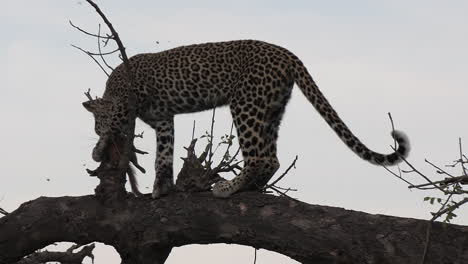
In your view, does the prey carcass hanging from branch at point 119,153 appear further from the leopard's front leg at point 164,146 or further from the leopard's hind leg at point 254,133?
the leopard's hind leg at point 254,133

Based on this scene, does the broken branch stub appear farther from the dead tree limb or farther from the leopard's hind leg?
the dead tree limb

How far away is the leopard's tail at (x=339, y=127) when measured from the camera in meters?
7.80

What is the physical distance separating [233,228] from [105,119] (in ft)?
8.27

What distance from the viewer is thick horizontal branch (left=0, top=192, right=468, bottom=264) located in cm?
774

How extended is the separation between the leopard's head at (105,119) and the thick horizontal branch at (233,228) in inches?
27.1

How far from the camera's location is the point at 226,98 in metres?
9.17

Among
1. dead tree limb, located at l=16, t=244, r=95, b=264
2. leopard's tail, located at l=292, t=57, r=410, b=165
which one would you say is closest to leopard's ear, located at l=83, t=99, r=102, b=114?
dead tree limb, located at l=16, t=244, r=95, b=264

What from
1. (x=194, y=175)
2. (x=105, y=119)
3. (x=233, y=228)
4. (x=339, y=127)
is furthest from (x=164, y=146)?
(x=339, y=127)

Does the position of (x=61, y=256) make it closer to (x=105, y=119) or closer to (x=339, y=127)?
(x=105, y=119)

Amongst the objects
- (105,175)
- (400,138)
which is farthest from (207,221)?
(400,138)

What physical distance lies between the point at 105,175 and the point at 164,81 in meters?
1.38

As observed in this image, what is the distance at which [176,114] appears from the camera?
32.6ft

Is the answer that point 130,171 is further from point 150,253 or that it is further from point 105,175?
point 150,253

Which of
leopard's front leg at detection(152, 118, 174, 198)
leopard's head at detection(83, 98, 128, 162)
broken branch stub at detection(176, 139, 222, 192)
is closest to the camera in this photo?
broken branch stub at detection(176, 139, 222, 192)
